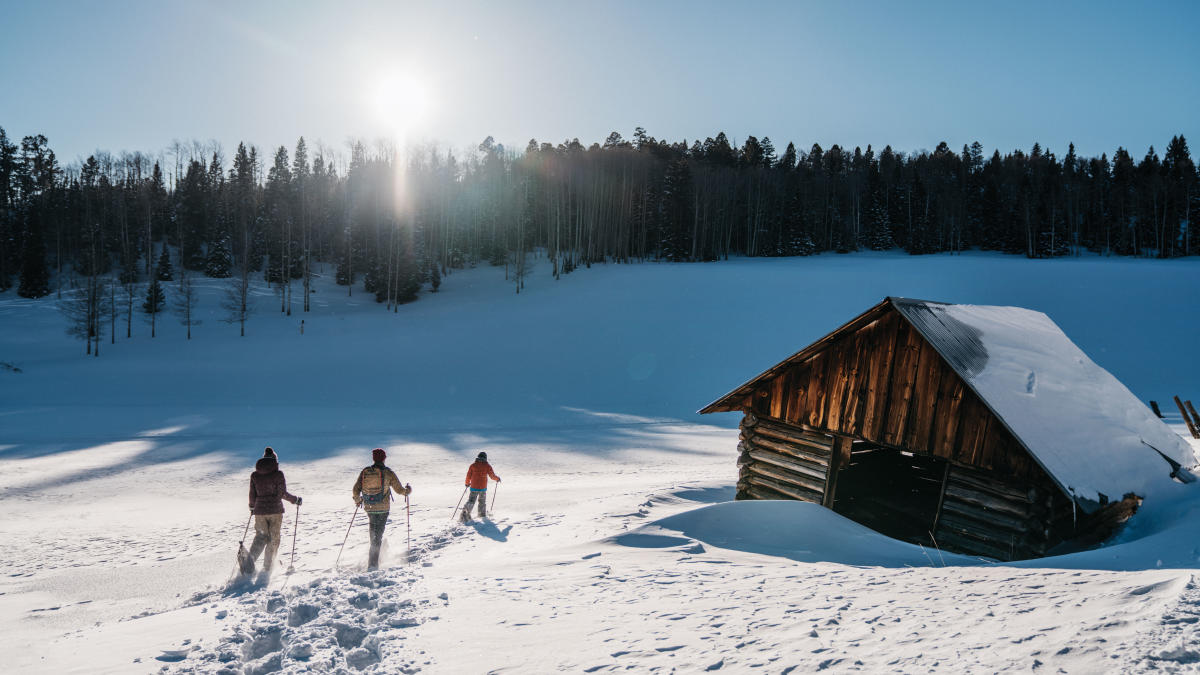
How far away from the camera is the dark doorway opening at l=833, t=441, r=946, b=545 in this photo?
12.3m

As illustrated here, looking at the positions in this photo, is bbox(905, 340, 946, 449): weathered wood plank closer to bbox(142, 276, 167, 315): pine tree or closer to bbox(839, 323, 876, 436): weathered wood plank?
bbox(839, 323, 876, 436): weathered wood plank

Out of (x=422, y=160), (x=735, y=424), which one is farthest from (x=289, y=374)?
(x=422, y=160)

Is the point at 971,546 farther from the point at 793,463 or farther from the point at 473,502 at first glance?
the point at 473,502

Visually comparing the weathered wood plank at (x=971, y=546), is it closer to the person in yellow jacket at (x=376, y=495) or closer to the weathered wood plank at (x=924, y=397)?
the weathered wood plank at (x=924, y=397)

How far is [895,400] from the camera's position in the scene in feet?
31.8

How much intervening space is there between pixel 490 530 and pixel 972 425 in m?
8.08

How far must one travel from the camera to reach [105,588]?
795 centimetres

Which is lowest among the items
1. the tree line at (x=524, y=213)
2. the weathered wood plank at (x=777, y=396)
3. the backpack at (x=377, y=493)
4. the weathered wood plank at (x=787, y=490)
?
the weathered wood plank at (x=787, y=490)

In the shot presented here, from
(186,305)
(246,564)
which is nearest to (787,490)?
(246,564)

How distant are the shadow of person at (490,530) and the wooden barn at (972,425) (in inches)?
190

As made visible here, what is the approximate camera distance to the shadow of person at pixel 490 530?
10125mm

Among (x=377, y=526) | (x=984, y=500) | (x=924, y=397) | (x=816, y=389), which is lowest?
(x=377, y=526)

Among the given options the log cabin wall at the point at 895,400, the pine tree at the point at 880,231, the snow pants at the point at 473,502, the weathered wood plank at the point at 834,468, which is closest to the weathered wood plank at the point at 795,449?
the weathered wood plank at the point at 834,468

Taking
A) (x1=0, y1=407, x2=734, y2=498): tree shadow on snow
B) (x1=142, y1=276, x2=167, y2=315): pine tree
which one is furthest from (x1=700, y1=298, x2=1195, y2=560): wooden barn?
(x1=142, y1=276, x2=167, y2=315): pine tree
